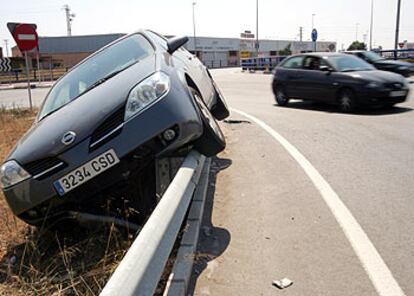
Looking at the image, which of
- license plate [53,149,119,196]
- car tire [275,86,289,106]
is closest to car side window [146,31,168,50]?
license plate [53,149,119,196]

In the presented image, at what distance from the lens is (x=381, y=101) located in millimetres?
10688

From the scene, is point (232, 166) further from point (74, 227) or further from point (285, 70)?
point (285, 70)

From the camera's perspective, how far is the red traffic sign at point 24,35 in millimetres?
12711

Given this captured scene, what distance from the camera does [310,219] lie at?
4262 millimetres

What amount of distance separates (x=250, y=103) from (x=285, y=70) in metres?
1.98

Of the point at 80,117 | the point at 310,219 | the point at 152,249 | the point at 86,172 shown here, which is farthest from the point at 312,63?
the point at 152,249

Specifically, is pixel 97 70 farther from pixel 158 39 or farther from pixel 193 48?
pixel 193 48

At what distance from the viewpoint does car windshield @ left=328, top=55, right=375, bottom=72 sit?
38.0 ft

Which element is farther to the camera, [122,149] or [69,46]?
[69,46]

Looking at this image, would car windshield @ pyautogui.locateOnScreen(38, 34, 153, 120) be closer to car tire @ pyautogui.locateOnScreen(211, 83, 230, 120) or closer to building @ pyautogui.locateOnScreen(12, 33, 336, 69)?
car tire @ pyautogui.locateOnScreen(211, 83, 230, 120)

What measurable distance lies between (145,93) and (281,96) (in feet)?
33.6

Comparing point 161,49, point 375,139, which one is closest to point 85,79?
point 161,49

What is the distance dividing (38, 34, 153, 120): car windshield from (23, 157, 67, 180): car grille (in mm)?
1006

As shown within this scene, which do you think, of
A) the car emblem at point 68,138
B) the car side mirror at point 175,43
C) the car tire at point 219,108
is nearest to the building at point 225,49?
the car tire at point 219,108
